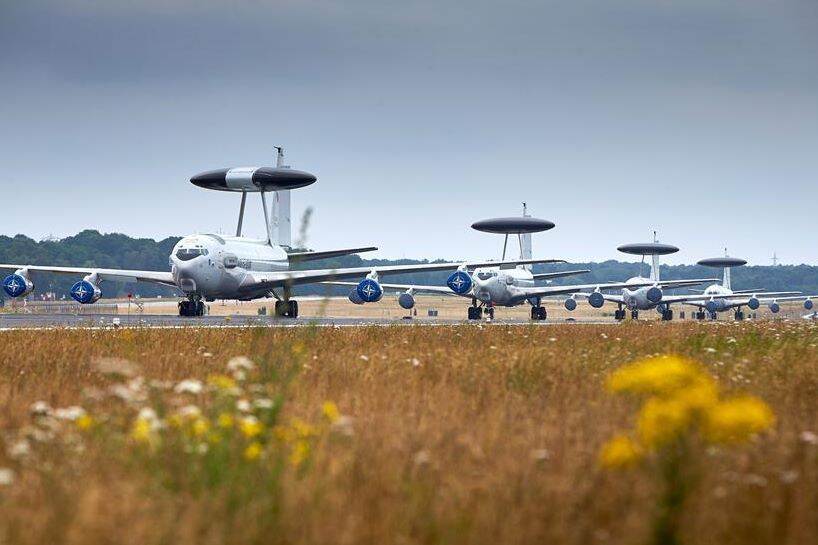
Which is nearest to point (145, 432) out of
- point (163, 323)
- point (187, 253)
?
point (163, 323)

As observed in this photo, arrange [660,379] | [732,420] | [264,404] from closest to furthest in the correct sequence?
1. [732,420]
2. [660,379]
3. [264,404]

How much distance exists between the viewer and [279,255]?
2261 inches

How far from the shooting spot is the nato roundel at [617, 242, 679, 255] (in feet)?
316

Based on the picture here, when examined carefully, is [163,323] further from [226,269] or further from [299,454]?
[299,454]

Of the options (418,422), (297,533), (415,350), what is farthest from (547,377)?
(297,533)

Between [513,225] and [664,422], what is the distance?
72.2 m

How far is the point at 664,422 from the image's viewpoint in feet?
15.2

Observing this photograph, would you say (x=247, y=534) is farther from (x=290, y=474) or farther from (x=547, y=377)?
(x=547, y=377)

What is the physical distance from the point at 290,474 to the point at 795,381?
316 inches

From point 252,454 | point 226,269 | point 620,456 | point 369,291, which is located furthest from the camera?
point 226,269

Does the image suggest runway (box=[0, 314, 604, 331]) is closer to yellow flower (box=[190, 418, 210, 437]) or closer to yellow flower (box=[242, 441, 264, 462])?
yellow flower (box=[190, 418, 210, 437])

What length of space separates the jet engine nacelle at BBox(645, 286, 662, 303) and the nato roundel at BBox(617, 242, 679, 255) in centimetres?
799

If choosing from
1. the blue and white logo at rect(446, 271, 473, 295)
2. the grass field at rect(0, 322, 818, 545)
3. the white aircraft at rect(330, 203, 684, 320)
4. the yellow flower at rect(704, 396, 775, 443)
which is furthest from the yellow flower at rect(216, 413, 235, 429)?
the white aircraft at rect(330, 203, 684, 320)

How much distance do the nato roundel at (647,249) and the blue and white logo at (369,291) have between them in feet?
165
